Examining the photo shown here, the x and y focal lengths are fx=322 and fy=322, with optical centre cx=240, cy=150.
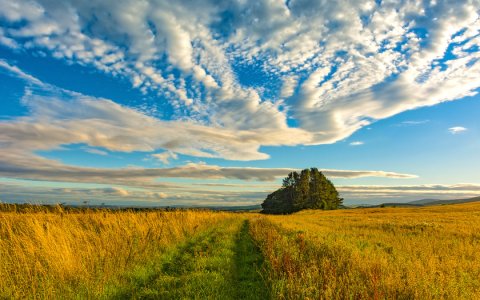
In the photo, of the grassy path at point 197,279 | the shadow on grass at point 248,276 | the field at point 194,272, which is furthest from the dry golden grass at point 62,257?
the shadow on grass at point 248,276

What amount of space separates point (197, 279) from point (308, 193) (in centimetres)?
9627

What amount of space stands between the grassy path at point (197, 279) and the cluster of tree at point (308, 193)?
9017 centimetres

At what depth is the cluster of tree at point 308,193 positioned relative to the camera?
324 ft

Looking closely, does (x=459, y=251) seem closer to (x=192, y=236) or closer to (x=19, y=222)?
(x=192, y=236)

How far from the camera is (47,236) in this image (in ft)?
27.6

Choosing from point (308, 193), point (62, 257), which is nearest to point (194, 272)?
point (62, 257)

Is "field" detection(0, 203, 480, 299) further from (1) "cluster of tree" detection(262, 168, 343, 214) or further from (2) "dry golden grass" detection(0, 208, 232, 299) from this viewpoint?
(1) "cluster of tree" detection(262, 168, 343, 214)

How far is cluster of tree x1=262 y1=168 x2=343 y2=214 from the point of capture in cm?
9862

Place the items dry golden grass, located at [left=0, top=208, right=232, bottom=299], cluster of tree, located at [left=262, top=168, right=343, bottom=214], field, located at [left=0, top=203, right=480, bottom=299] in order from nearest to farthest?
field, located at [left=0, top=203, right=480, bottom=299] < dry golden grass, located at [left=0, top=208, right=232, bottom=299] < cluster of tree, located at [left=262, top=168, right=343, bottom=214]

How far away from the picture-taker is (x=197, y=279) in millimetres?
7914

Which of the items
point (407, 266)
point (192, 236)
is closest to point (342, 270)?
point (407, 266)

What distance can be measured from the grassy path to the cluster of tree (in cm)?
9017

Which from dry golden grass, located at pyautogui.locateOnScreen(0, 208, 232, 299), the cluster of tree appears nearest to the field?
dry golden grass, located at pyautogui.locateOnScreen(0, 208, 232, 299)

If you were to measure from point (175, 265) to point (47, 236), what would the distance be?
368 centimetres
